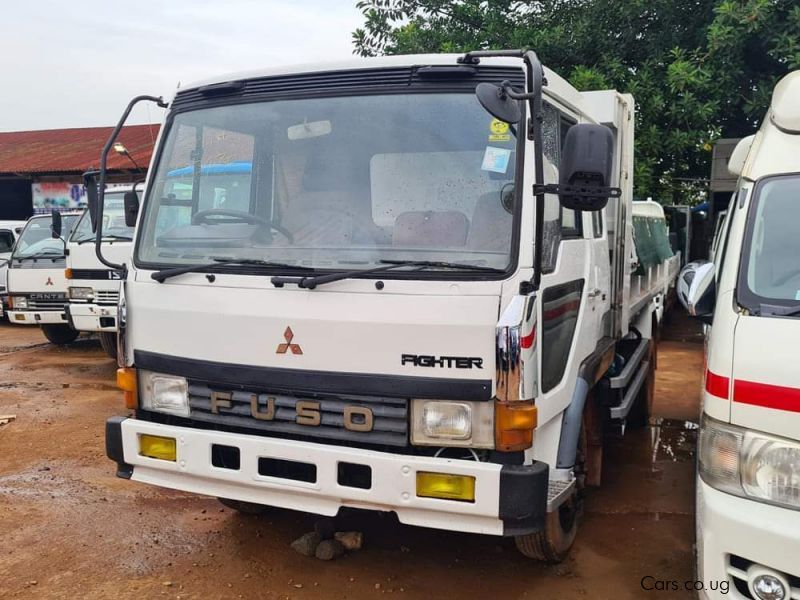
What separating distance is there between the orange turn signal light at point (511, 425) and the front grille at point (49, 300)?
8.51m

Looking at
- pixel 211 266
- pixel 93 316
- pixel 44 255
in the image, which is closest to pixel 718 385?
pixel 211 266

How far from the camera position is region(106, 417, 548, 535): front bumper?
2.88m

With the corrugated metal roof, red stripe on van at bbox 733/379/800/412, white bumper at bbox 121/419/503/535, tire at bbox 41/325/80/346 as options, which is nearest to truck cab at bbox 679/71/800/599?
red stripe on van at bbox 733/379/800/412

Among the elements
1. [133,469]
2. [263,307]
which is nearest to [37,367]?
[133,469]

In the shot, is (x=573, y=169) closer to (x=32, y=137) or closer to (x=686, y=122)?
(x=686, y=122)

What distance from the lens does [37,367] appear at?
360 inches

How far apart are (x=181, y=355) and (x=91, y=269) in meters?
5.45

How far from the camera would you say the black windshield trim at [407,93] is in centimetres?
294

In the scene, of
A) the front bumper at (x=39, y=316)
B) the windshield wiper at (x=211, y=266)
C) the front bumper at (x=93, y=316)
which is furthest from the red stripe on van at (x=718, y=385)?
the front bumper at (x=39, y=316)

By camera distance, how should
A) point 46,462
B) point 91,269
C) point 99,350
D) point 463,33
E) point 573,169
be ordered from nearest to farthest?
point 573,169 → point 46,462 → point 91,269 → point 99,350 → point 463,33

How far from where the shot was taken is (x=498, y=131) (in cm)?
312

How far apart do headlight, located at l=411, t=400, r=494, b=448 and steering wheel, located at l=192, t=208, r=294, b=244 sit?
3.18ft

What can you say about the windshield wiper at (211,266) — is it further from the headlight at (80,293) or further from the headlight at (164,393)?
the headlight at (80,293)

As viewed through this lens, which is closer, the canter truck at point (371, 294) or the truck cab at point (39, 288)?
the canter truck at point (371, 294)
